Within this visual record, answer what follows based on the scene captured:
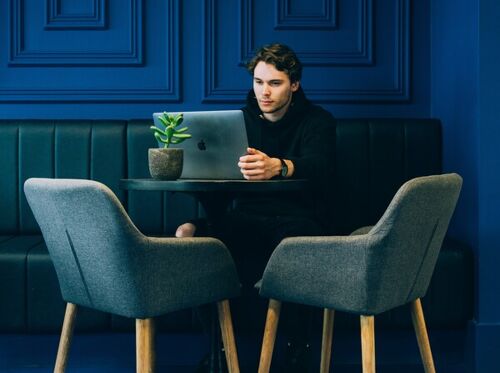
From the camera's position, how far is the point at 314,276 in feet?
6.46

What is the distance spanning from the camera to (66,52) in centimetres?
330

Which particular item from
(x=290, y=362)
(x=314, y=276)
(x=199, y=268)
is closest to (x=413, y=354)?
(x=290, y=362)

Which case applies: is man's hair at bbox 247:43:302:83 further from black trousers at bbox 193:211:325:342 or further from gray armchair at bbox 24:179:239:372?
gray armchair at bbox 24:179:239:372

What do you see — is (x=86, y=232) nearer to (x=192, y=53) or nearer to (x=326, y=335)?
(x=326, y=335)

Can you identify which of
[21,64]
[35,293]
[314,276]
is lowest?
[35,293]

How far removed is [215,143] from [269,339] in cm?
62

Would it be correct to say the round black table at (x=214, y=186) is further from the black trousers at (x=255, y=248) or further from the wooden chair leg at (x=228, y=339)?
the wooden chair leg at (x=228, y=339)

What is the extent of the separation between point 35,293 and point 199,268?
0.88m

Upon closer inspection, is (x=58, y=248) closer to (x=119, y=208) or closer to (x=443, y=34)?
(x=119, y=208)

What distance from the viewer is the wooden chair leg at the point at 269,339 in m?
2.03

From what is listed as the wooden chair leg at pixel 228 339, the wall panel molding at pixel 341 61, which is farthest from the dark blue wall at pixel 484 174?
the wooden chair leg at pixel 228 339

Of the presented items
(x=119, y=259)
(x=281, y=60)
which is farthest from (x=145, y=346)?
(x=281, y=60)

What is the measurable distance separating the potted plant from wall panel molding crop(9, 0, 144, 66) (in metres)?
1.20

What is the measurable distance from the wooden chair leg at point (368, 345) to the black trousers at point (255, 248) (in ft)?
1.48
